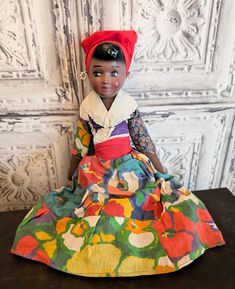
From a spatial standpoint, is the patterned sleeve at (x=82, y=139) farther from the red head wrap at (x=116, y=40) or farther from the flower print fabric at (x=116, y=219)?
the red head wrap at (x=116, y=40)

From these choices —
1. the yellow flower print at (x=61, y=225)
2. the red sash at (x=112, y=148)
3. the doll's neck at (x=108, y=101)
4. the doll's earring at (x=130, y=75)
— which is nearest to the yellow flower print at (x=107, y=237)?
the yellow flower print at (x=61, y=225)

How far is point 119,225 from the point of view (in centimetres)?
65

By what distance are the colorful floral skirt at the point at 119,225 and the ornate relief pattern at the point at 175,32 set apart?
293mm

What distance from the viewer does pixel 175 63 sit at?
0.79 metres

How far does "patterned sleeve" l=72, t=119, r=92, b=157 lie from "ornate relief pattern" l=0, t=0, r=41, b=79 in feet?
0.61

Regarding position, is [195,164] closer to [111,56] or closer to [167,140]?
[167,140]

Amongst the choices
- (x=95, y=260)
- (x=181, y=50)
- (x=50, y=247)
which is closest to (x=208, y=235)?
(x=95, y=260)

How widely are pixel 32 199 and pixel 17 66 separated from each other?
452 millimetres

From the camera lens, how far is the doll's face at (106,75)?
65cm

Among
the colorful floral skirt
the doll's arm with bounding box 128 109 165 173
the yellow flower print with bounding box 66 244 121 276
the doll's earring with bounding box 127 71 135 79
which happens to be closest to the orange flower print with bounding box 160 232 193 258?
the colorful floral skirt

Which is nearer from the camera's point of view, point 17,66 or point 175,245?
point 175,245

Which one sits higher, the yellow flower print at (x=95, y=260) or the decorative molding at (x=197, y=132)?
the decorative molding at (x=197, y=132)

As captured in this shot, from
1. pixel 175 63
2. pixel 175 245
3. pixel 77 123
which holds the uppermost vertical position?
pixel 175 63

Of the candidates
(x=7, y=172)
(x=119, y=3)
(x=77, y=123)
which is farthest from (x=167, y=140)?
(x=7, y=172)
